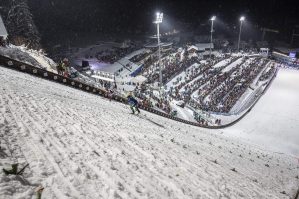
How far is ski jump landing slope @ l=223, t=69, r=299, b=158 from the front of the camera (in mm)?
27703

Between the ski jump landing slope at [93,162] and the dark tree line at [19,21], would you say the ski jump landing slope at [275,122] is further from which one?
the dark tree line at [19,21]

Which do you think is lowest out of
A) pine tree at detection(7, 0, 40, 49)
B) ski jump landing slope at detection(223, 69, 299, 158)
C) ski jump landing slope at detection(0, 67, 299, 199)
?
ski jump landing slope at detection(223, 69, 299, 158)

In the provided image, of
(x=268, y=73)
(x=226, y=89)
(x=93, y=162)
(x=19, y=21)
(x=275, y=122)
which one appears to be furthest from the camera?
(x=268, y=73)

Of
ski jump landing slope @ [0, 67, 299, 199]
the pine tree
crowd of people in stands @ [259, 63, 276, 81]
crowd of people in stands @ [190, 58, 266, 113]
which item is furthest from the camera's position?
crowd of people in stands @ [259, 63, 276, 81]

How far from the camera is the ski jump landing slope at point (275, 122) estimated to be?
27703 millimetres

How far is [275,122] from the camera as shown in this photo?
111 feet

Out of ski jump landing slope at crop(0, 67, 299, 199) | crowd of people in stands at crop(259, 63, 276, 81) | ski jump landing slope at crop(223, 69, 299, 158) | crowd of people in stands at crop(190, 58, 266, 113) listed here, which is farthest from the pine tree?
crowd of people in stands at crop(259, 63, 276, 81)

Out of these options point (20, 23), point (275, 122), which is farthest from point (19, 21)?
point (275, 122)

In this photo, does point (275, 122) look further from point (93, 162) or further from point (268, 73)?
point (93, 162)

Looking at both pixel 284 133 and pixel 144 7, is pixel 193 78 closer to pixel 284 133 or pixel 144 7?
pixel 284 133

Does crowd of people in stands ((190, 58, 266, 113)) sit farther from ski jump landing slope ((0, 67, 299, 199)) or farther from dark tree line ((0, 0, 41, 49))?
ski jump landing slope ((0, 67, 299, 199))

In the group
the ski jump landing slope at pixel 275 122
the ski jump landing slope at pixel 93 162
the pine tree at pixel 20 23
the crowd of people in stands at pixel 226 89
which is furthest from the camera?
the crowd of people in stands at pixel 226 89

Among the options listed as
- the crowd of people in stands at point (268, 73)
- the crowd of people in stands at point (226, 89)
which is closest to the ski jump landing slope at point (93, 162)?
the crowd of people in stands at point (226, 89)

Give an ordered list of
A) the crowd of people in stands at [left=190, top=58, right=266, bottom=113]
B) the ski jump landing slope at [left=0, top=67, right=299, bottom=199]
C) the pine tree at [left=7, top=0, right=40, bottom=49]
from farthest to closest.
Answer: the crowd of people in stands at [left=190, top=58, right=266, bottom=113]
the pine tree at [left=7, top=0, right=40, bottom=49]
the ski jump landing slope at [left=0, top=67, right=299, bottom=199]
